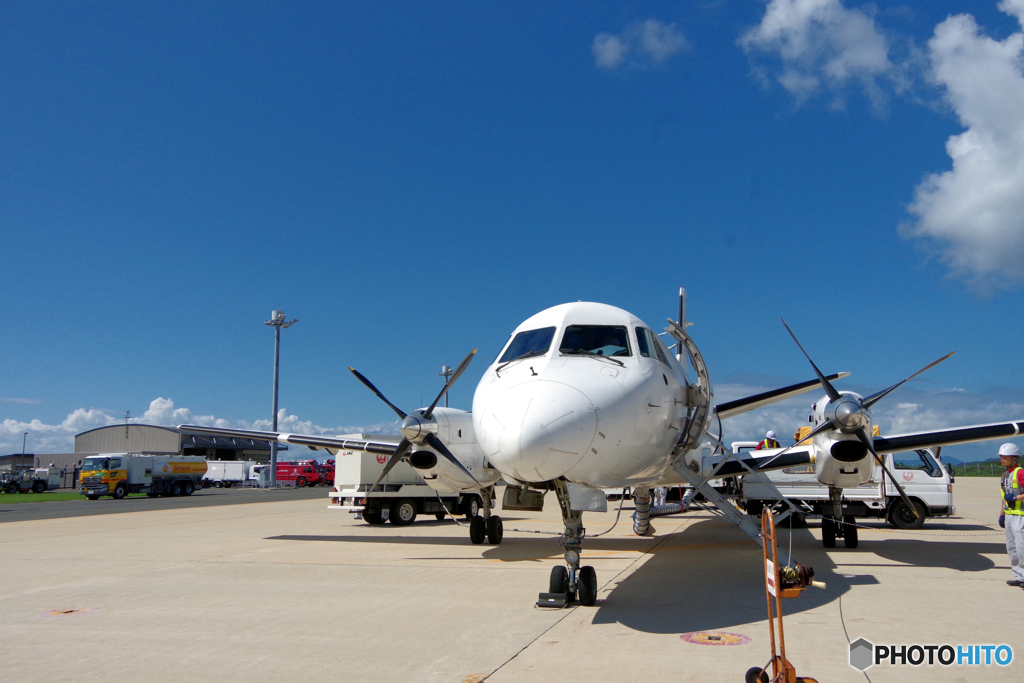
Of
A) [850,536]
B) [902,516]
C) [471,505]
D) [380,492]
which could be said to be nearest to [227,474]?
[380,492]

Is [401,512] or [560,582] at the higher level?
[560,582]

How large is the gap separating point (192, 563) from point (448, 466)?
4.94 metres

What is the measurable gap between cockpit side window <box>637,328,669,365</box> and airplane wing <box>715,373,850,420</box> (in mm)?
4034

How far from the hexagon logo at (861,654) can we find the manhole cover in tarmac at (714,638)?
90cm

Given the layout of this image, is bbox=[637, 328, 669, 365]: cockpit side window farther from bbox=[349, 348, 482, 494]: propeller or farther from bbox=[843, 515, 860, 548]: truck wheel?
bbox=[843, 515, 860, 548]: truck wheel

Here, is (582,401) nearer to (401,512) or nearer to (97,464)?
(401,512)

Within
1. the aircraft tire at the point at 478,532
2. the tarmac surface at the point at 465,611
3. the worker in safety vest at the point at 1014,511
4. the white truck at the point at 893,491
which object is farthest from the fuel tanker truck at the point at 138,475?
the worker in safety vest at the point at 1014,511

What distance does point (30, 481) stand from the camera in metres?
50.7

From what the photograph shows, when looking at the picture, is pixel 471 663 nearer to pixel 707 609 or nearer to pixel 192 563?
pixel 707 609

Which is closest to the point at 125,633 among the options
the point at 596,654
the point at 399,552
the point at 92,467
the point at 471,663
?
the point at 471,663

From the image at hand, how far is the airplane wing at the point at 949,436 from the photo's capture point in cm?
1152

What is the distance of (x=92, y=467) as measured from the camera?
1561 inches

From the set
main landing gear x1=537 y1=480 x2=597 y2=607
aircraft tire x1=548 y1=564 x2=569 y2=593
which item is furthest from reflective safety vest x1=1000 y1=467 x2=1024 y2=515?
aircraft tire x1=548 y1=564 x2=569 y2=593

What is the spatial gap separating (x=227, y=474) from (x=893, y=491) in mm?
54901
